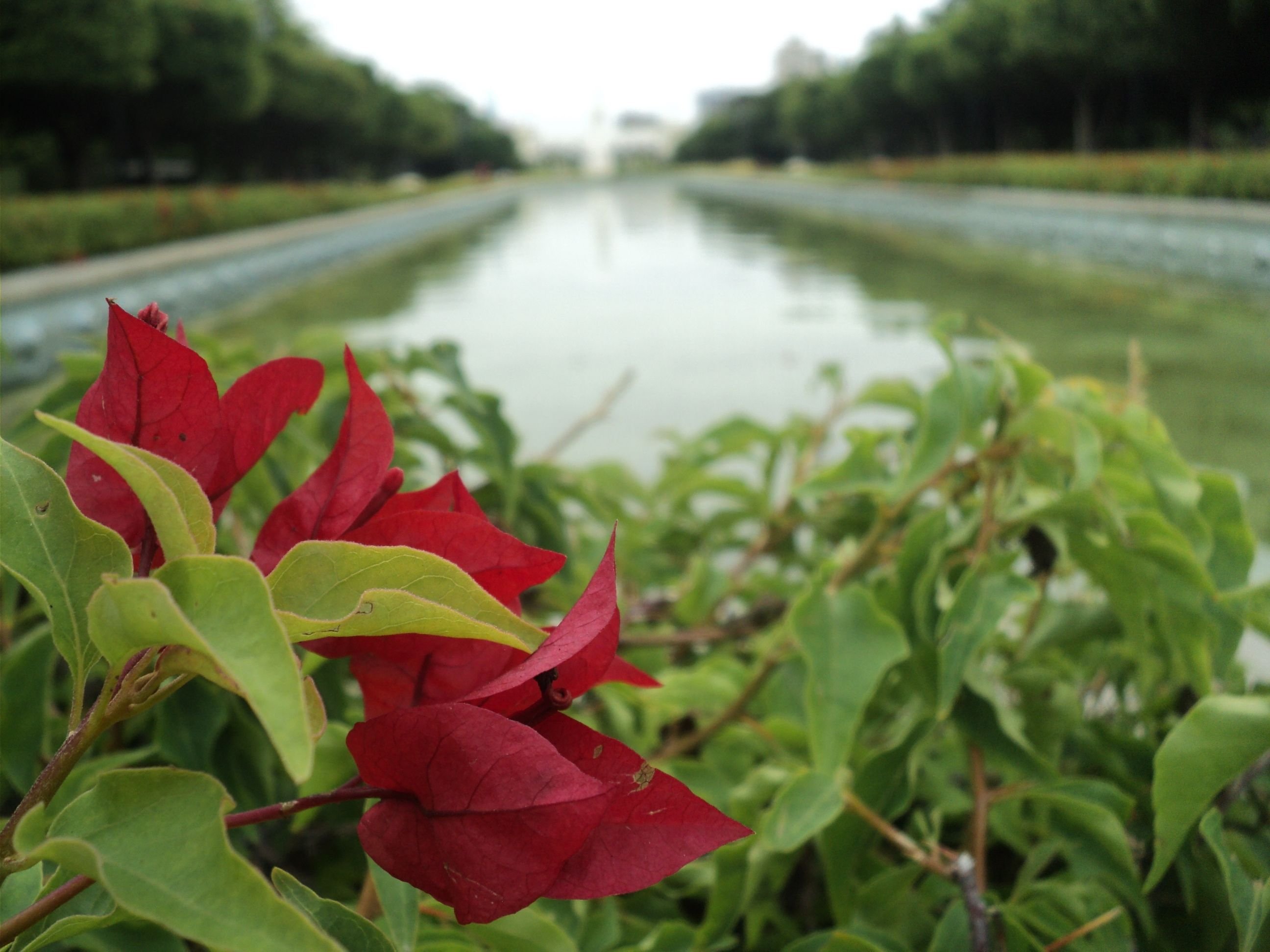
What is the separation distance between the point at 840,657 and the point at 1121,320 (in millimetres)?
4914

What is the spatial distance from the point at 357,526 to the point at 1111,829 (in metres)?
0.45

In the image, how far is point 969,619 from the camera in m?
0.57

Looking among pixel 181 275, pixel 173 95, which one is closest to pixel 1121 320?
pixel 181 275

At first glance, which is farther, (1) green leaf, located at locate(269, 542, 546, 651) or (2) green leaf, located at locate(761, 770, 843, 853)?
(2) green leaf, located at locate(761, 770, 843, 853)

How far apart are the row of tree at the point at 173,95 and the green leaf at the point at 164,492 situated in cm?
1595

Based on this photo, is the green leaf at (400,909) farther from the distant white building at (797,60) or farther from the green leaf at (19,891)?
the distant white building at (797,60)

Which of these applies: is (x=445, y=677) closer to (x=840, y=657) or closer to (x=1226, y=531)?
(x=840, y=657)

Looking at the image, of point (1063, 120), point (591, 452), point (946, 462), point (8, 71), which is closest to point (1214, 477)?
point (946, 462)

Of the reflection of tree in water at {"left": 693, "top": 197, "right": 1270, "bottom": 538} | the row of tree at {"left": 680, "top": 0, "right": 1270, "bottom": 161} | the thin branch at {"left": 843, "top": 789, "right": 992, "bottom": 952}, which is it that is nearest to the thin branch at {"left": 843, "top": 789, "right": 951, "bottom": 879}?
the thin branch at {"left": 843, "top": 789, "right": 992, "bottom": 952}

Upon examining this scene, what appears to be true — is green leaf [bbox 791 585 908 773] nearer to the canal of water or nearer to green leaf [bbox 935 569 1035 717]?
green leaf [bbox 935 569 1035 717]

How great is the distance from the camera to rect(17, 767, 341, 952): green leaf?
0.68 ft

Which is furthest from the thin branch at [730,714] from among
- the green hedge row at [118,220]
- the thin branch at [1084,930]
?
the green hedge row at [118,220]

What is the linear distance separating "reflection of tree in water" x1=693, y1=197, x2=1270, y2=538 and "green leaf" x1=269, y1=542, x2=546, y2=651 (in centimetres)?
119

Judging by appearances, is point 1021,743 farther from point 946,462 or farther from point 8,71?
point 8,71
